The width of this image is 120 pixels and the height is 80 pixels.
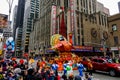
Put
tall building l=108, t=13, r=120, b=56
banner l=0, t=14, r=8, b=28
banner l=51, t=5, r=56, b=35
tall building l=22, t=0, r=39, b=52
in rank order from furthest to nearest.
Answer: tall building l=22, t=0, r=39, b=52, banner l=51, t=5, r=56, b=35, tall building l=108, t=13, r=120, b=56, banner l=0, t=14, r=8, b=28

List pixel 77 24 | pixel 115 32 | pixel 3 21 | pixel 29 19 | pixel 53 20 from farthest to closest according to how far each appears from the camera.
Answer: pixel 29 19 → pixel 53 20 → pixel 77 24 → pixel 115 32 → pixel 3 21

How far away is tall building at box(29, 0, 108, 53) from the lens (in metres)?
60.3

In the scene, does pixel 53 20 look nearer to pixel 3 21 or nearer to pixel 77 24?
pixel 77 24

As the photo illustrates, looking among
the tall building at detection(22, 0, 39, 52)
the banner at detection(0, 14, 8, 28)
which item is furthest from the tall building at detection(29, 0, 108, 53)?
the banner at detection(0, 14, 8, 28)

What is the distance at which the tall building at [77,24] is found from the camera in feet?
198

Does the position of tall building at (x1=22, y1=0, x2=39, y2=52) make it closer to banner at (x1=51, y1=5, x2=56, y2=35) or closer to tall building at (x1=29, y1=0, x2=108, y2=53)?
tall building at (x1=29, y1=0, x2=108, y2=53)

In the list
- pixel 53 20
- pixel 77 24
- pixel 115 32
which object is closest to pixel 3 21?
pixel 115 32

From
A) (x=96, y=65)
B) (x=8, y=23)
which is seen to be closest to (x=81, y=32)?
(x=96, y=65)

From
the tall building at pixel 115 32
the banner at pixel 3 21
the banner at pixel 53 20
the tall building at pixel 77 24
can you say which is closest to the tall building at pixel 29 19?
the tall building at pixel 77 24

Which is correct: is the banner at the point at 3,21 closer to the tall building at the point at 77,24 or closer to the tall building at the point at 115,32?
the tall building at the point at 115,32

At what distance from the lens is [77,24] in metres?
61.0

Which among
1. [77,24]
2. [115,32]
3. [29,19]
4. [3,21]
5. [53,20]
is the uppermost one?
[29,19]

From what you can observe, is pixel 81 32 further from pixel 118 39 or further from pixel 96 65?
pixel 96 65

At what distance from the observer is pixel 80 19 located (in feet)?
204
